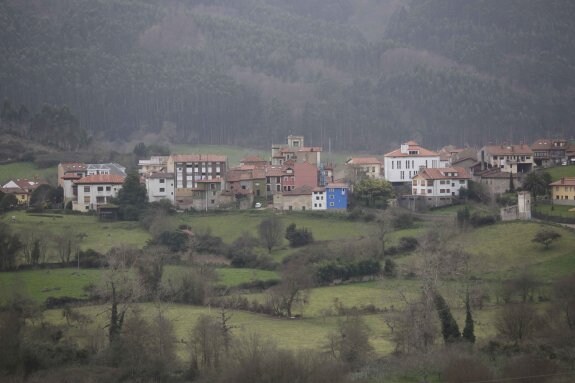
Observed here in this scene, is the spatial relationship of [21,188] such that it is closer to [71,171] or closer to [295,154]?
[71,171]

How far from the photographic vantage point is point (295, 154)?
84.2 meters

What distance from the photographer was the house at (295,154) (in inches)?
3250

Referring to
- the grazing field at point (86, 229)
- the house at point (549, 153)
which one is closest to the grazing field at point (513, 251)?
the house at point (549, 153)

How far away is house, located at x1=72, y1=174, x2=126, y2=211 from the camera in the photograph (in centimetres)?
7606

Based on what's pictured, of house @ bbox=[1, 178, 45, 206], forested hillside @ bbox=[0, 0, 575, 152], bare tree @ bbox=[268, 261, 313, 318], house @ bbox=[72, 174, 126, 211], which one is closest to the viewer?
bare tree @ bbox=[268, 261, 313, 318]

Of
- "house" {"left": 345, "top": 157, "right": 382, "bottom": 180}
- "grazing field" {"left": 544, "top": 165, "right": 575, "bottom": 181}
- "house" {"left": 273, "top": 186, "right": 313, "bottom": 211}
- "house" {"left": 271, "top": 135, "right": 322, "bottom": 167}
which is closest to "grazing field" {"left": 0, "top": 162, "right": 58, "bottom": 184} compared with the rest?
"house" {"left": 271, "top": 135, "right": 322, "bottom": 167}

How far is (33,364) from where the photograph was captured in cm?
3984

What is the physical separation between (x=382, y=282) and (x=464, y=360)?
2083cm

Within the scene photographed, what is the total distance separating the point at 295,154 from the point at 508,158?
55.7 feet

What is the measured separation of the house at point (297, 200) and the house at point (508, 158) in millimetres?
15430

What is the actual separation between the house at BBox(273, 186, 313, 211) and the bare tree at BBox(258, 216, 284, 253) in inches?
258

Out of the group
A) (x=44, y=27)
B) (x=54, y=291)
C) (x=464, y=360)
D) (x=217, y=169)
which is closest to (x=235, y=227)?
(x=217, y=169)

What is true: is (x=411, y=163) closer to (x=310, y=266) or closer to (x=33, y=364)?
(x=310, y=266)

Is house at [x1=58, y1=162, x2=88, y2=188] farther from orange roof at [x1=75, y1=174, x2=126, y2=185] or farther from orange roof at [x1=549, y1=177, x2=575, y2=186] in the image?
orange roof at [x1=549, y1=177, x2=575, y2=186]
